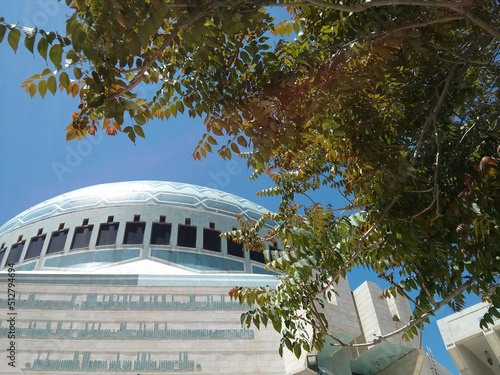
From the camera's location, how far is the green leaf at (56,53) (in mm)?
2748

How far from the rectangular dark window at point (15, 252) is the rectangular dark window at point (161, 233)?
7.32 m

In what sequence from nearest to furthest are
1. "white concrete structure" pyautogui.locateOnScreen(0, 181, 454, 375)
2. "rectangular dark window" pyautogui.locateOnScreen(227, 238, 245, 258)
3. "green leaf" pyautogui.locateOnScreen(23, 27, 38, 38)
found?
"green leaf" pyautogui.locateOnScreen(23, 27, 38, 38) < "white concrete structure" pyautogui.locateOnScreen(0, 181, 454, 375) < "rectangular dark window" pyautogui.locateOnScreen(227, 238, 245, 258)

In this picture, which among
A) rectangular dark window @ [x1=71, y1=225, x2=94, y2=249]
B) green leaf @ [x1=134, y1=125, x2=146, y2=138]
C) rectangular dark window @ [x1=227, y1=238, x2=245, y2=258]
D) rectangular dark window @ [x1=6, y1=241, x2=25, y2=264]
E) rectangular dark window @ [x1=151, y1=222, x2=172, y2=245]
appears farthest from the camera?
rectangular dark window @ [x1=227, y1=238, x2=245, y2=258]

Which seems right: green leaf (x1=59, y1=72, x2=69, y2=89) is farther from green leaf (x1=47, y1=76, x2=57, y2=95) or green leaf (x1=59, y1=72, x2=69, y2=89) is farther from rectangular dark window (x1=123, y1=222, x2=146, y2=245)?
rectangular dark window (x1=123, y1=222, x2=146, y2=245)

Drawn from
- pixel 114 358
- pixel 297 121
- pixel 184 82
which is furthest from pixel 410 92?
pixel 114 358

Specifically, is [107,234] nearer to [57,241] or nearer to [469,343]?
[57,241]

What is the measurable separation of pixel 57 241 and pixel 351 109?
832 inches

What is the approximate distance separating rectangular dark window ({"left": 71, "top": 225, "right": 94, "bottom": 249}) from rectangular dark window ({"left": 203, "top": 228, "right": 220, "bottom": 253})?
19.9 feet

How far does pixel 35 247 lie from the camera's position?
73.3ft

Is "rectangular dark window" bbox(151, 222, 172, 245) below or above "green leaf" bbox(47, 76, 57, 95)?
above

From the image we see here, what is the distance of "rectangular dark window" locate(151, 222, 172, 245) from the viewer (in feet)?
71.8

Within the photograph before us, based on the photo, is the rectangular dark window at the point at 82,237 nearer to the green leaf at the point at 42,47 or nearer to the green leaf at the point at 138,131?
the green leaf at the point at 138,131

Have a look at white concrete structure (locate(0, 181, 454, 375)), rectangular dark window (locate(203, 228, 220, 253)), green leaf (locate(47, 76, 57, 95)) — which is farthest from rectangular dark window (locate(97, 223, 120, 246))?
green leaf (locate(47, 76, 57, 95))

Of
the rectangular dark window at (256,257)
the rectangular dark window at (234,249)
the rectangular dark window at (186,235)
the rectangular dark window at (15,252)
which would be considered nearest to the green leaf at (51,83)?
the rectangular dark window at (186,235)
